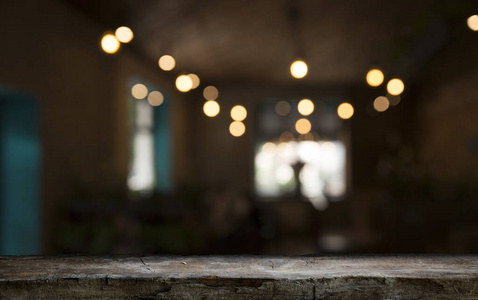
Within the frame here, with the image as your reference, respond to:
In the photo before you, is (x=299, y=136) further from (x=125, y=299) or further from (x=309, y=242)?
(x=125, y=299)

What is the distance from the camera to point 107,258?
155cm

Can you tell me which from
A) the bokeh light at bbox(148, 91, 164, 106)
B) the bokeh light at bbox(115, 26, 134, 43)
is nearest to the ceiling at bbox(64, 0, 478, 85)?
the bokeh light at bbox(148, 91, 164, 106)

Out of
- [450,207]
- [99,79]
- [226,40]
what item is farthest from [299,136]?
[99,79]

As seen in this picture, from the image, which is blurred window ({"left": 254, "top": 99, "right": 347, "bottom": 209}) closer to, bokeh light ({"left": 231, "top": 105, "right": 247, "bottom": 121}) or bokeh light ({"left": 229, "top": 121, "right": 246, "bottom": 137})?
bokeh light ({"left": 229, "top": 121, "right": 246, "bottom": 137})

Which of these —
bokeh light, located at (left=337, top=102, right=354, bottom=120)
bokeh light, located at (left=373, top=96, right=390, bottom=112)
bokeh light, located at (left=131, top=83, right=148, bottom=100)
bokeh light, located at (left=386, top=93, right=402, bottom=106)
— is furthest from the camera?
bokeh light, located at (left=386, top=93, right=402, bottom=106)

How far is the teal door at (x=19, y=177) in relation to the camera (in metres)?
4.27

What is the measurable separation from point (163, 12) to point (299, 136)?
5.11 meters

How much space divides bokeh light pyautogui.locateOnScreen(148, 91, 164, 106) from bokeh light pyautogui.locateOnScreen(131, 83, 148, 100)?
14 centimetres

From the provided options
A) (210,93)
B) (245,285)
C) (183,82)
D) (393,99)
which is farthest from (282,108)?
(245,285)

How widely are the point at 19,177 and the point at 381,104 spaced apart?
24.2 ft

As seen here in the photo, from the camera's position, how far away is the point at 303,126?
984 cm

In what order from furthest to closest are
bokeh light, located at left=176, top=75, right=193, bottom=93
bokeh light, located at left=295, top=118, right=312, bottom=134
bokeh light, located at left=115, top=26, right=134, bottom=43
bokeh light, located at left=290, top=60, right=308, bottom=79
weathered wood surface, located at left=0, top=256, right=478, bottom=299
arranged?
bokeh light, located at left=295, top=118, right=312, bottom=134 → bokeh light, located at left=176, top=75, right=193, bottom=93 → bokeh light, located at left=290, top=60, right=308, bottom=79 → bokeh light, located at left=115, top=26, right=134, bottom=43 → weathered wood surface, located at left=0, top=256, right=478, bottom=299

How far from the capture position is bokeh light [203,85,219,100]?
970 centimetres

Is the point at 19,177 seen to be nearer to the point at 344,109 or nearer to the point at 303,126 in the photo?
the point at 344,109
